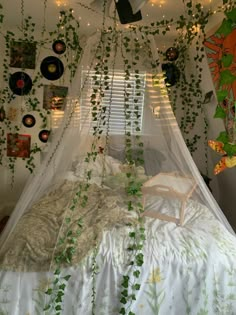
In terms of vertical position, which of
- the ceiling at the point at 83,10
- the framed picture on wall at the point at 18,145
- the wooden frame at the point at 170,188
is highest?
the ceiling at the point at 83,10

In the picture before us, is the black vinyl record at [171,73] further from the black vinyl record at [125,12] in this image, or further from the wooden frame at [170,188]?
the wooden frame at [170,188]

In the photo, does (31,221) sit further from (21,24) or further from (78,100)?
(21,24)

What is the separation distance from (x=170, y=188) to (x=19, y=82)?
2963 millimetres

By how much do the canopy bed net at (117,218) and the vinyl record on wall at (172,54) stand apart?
3.87 ft

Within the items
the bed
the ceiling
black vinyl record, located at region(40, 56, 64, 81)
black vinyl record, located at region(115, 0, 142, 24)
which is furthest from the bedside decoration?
black vinyl record, located at region(115, 0, 142, 24)

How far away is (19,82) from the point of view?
12.9ft

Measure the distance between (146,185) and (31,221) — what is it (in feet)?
2.73

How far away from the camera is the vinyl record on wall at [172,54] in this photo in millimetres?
3132

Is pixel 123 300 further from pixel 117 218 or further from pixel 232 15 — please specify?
pixel 232 15

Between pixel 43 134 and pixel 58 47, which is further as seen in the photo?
pixel 43 134

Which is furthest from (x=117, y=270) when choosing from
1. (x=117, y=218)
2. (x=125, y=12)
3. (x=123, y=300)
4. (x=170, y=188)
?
(x=125, y=12)

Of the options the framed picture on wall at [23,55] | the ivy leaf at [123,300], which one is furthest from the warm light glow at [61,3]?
the ivy leaf at [123,300]

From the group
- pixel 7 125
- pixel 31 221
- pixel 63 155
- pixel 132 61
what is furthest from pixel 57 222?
pixel 7 125

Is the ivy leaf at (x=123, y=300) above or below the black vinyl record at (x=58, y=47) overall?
below
